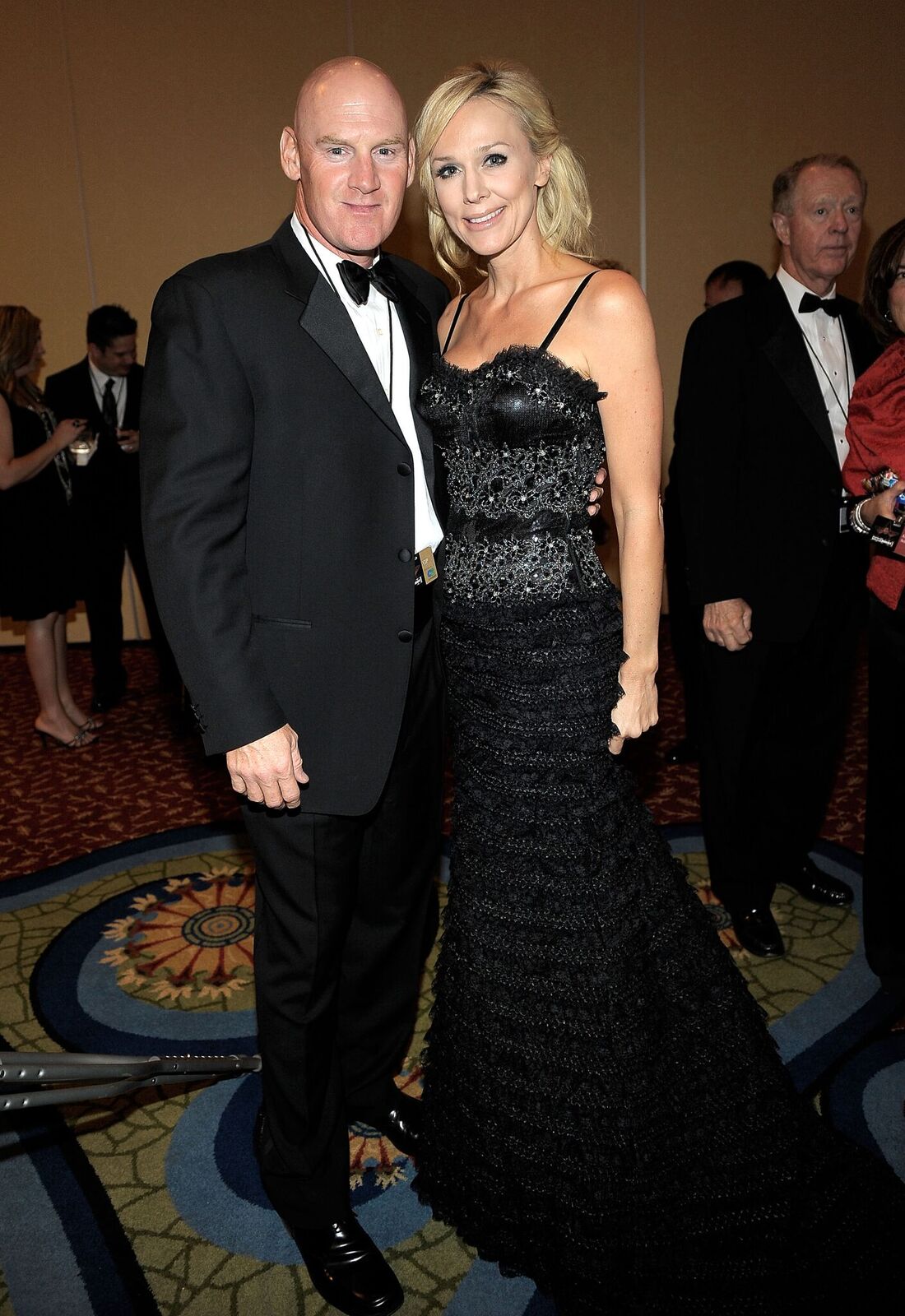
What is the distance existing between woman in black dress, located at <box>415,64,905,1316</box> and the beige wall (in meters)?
4.17

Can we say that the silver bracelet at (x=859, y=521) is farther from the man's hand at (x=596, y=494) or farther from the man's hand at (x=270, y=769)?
the man's hand at (x=270, y=769)

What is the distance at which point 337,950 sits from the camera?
5.92 ft

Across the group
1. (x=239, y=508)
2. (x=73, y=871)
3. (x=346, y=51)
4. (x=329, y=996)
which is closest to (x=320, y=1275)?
(x=329, y=996)

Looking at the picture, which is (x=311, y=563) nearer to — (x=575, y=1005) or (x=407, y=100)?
(x=575, y=1005)

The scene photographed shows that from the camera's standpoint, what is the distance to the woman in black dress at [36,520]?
14.0 ft

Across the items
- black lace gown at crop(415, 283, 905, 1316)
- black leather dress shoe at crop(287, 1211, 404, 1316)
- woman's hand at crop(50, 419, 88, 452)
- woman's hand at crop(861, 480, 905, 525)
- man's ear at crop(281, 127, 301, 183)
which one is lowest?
black leather dress shoe at crop(287, 1211, 404, 1316)

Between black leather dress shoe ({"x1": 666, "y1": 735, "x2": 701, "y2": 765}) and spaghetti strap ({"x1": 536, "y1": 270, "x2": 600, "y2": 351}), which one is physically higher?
spaghetti strap ({"x1": 536, "y1": 270, "x2": 600, "y2": 351})

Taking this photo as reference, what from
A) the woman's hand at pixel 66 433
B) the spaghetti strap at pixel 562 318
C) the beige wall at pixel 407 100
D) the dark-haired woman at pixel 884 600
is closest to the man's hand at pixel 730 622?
the dark-haired woman at pixel 884 600

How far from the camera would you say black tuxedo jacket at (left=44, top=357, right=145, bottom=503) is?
4785 mm

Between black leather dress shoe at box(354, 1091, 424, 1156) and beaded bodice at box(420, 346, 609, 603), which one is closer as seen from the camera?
beaded bodice at box(420, 346, 609, 603)

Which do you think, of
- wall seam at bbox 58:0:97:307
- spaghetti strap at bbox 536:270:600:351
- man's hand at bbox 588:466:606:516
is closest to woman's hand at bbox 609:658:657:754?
man's hand at bbox 588:466:606:516

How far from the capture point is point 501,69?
1800 millimetres

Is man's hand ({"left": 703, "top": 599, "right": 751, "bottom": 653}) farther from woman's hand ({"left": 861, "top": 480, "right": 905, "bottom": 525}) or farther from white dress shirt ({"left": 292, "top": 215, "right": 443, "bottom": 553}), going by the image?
white dress shirt ({"left": 292, "top": 215, "right": 443, "bottom": 553})

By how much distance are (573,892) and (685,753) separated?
8.22ft
